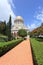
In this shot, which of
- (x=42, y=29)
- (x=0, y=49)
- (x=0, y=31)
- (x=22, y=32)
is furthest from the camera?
(x=22, y=32)

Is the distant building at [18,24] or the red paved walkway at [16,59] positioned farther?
the distant building at [18,24]

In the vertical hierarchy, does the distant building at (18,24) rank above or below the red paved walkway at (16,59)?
above

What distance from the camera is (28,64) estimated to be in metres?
8.57

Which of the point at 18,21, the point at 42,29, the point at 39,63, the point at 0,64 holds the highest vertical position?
the point at 18,21

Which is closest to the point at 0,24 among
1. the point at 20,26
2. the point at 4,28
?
the point at 4,28

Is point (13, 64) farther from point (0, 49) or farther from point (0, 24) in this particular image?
point (0, 24)

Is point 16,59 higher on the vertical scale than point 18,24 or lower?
lower

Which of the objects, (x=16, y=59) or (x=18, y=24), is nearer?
(x=16, y=59)

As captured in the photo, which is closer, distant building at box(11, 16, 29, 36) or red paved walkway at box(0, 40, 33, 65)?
red paved walkway at box(0, 40, 33, 65)

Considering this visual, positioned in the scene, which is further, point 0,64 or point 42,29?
point 42,29

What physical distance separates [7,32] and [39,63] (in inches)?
1950

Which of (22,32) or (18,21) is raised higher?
(18,21)

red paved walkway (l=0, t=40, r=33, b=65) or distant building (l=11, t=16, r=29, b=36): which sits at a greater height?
distant building (l=11, t=16, r=29, b=36)

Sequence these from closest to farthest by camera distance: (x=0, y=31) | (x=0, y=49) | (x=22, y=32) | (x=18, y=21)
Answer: (x=0, y=49)
(x=0, y=31)
(x=22, y=32)
(x=18, y=21)
